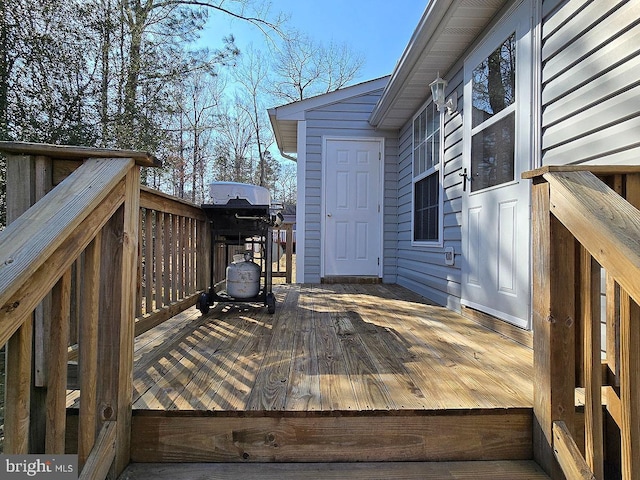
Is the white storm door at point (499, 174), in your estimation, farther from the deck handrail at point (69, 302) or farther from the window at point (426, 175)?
the deck handrail at point (69, 302)

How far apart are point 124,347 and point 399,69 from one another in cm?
341

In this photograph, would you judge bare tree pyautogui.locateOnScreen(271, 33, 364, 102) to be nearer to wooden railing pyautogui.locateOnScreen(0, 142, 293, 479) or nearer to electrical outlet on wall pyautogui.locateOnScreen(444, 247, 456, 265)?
electrical outlet on wall pyautogui.locateOnScreen(444, 247, 456, 265)

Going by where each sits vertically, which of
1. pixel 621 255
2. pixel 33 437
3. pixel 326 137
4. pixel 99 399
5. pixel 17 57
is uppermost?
pixel 17 57

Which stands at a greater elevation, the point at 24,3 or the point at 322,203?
the point at 24,3

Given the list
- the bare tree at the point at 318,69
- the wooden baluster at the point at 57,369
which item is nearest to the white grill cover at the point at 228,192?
the wooden baluster at the point at 57,369

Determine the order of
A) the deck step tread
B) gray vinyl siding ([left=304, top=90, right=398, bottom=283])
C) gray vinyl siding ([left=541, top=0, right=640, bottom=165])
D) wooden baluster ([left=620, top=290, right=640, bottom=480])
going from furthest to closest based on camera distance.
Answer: gray vinyl siding ([left=304, top=90, right=398, bottom=283]) < gray vinyl siding ([left=541, top=0, right=640, bottom=165]) < the deck step tread < wooden baluster ([left=620, top=290, right=640, bottom=480])

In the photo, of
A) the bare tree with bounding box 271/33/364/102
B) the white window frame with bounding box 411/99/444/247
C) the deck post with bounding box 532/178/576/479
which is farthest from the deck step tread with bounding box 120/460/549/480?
the bare tree with bounding box 271/33/364/102

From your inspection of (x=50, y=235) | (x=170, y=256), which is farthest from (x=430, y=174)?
(x=50, y=235)

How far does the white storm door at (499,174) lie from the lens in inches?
88.2

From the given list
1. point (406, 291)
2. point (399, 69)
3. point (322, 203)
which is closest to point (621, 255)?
point (399, 69)

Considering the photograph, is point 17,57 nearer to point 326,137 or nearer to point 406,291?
point 326,137

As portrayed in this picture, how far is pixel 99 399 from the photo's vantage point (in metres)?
1.21

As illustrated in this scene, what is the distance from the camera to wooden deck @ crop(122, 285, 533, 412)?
1.34 meters

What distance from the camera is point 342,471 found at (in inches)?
47.9
